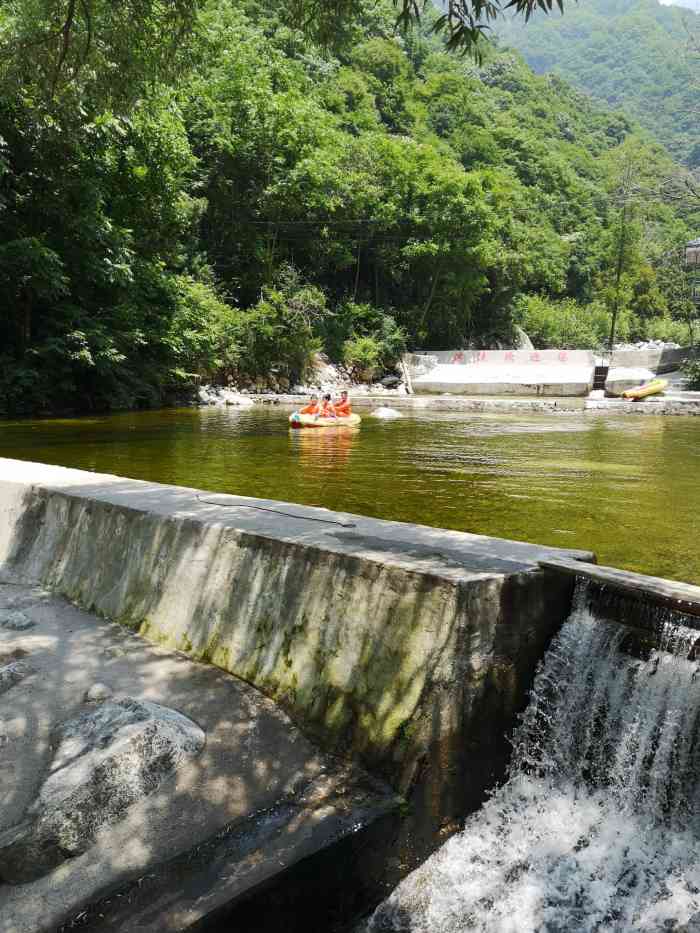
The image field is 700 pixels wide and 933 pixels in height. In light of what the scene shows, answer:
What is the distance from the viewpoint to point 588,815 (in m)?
3.84

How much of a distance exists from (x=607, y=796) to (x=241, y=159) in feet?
128

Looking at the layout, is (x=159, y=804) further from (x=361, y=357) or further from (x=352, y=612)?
(x=361, y=357)

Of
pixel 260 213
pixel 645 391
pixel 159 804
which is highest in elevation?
pixel 260 213

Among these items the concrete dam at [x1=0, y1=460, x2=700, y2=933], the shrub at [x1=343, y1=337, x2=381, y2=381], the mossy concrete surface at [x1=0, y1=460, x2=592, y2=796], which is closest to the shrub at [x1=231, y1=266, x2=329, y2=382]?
the shrub at [x1=343, y1=337, x2=381, y2=381]

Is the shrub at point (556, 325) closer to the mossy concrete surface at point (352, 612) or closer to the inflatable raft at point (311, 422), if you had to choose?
the inflatable raft at point (311, 422)

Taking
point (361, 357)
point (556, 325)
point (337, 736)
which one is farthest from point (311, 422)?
point (556, 325)

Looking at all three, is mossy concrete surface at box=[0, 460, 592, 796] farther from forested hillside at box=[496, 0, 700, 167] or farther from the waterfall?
forested hillside at box=[496, 0, 700, 167]

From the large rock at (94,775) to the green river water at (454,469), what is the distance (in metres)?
4.61

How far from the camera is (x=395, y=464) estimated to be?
42.8 ft

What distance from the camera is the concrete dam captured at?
299 centimetres

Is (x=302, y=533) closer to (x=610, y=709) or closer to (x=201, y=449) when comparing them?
(x=610, y=709)

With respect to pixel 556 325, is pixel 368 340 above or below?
below

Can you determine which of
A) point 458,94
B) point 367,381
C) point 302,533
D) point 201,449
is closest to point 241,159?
point 367,381

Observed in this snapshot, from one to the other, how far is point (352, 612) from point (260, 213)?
→ 128 ft
